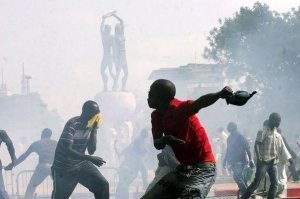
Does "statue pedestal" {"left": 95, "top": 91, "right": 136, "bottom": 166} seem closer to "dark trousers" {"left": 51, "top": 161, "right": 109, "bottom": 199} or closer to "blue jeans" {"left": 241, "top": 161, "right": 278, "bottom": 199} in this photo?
"blue jeans" {"left": 241, "top": 161, "right": 278, "bottom": 199}

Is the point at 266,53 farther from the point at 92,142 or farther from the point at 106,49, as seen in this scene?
the point at 92,142

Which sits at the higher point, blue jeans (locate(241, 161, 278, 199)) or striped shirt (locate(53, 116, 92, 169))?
striped shirt (locate(53, 116, 92, 169))

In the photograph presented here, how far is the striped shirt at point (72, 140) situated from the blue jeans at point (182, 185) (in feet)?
10.6

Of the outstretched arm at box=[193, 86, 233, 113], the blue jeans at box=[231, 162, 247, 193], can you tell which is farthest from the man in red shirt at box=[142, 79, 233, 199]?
the blue jeans at box=[231, 162, 247, 193]

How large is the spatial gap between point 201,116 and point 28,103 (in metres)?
14.8

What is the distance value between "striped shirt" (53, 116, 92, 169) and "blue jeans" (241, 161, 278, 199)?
263 centimetres

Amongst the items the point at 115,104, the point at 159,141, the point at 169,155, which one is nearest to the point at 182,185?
Result: the point at 159,141

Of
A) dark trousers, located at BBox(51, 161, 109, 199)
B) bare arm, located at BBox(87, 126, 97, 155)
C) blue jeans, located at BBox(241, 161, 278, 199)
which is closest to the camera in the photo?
dark trousers, located at BBox(51, 161, 109, 199)

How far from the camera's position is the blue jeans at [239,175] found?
36.2 feet

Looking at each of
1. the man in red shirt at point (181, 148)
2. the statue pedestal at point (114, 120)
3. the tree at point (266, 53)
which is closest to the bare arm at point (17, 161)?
the man in red shirt at point (181, 148)

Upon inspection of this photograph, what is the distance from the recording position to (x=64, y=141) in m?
7.68

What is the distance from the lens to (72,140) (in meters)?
7.68

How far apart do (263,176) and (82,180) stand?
285 centimetres

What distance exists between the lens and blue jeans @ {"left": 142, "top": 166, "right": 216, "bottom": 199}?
4527 millimetres
